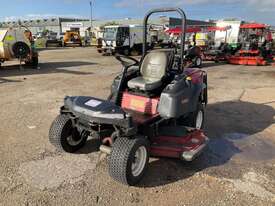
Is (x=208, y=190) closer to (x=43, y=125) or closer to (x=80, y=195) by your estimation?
(x=80, y=195)

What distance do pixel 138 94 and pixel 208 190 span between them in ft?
5.42

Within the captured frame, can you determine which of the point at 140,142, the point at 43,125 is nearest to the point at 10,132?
the point at 43,125

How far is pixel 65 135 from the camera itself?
3895 millimetres

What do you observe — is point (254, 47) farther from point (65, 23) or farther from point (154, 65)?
point (65, 23)

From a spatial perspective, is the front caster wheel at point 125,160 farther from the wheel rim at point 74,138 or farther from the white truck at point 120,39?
the white truck at point 120,39

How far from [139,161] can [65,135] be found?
1.16 meters

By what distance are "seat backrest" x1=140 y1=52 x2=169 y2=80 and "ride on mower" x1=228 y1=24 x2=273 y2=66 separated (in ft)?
40.8

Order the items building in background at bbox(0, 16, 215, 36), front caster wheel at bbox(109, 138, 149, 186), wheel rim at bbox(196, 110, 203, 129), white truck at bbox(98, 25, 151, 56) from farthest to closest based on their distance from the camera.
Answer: building in background at bbox(0, 16, 215, 36) < white truck at bbox(98, 25, 151, 56) < wheel rim at bbox(196, 110, 203, 129) < front caster wheel at bbox(109, 138, 149, 186)

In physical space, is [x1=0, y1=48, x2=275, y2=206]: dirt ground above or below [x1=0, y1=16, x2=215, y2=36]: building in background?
below

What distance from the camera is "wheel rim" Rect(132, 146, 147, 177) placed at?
130 inches

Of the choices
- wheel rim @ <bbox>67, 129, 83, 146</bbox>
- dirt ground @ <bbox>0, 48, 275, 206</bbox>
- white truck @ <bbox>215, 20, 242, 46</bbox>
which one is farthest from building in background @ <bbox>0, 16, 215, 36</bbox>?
wheel rim @ <bbox>67, 129, 83, 146</bbox>

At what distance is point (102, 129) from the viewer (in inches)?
135

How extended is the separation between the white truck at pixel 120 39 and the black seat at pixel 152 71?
15.7 meters

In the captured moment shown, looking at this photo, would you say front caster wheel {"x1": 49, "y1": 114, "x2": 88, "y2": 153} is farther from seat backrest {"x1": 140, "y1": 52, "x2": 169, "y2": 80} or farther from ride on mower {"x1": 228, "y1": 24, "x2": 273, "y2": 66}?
ride on mower {"x1": 228, "y1": 24, "x2": 273, "y2": 66}
